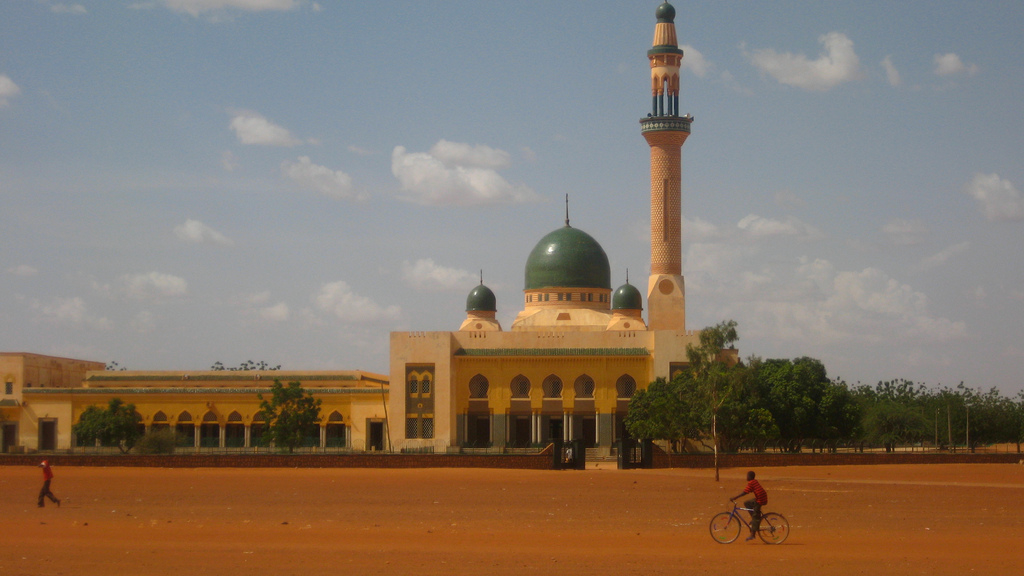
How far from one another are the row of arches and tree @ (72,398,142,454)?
13.0 m

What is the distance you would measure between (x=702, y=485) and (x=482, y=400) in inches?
827

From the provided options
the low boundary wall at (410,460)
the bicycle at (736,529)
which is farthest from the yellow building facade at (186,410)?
the bicycle at (736,529)

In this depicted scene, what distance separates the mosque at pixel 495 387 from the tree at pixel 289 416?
214 centimetres

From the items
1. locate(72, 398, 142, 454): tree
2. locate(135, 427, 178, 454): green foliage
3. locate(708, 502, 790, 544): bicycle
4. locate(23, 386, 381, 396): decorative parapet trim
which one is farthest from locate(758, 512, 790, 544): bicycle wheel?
locate(72, 398, 142, 454): tree

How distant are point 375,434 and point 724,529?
34615 millimetres

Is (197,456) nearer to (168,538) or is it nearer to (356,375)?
(356,375)

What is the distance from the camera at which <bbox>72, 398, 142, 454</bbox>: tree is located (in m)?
46.6

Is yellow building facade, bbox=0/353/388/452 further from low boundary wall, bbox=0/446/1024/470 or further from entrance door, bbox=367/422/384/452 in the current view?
low boundary wall, bbox=0/446/1024/470

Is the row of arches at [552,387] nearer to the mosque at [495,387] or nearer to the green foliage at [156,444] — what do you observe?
the mosque at [495,387]

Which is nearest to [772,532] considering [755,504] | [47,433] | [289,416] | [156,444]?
[755,504]

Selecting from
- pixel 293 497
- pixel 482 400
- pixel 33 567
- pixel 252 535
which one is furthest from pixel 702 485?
pixel 482 400

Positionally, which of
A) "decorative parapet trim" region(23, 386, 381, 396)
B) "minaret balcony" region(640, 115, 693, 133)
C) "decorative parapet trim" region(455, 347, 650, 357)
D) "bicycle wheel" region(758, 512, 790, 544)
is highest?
"minaret balcony" region(640, 115, 693, 133)

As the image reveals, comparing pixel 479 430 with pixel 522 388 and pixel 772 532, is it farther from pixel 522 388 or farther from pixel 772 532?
pixel 772 532

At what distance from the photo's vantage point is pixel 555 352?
158ft
